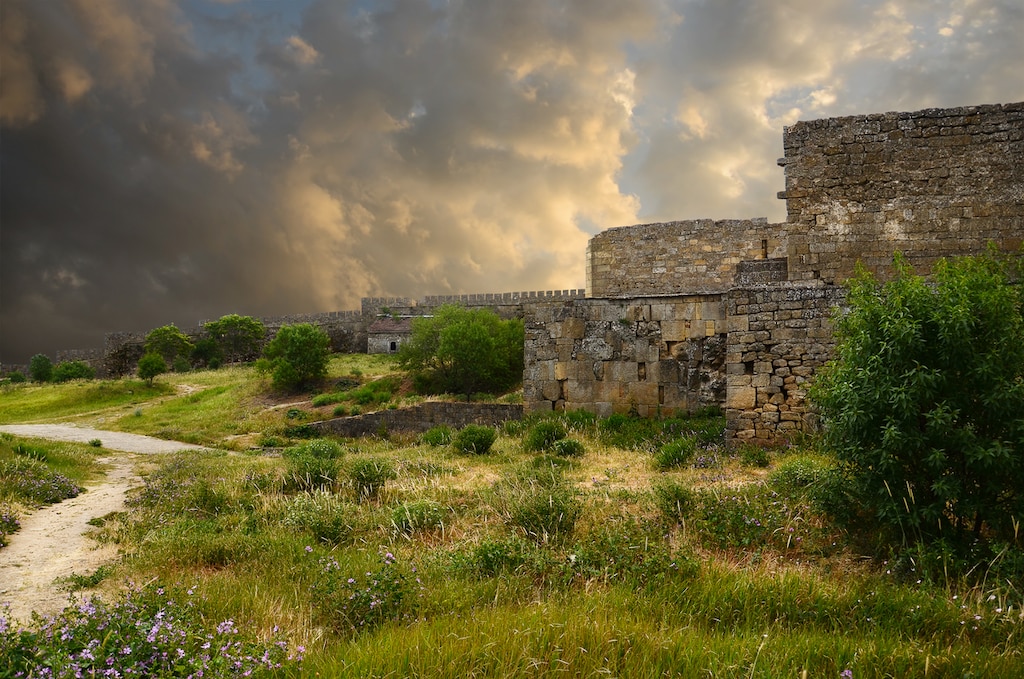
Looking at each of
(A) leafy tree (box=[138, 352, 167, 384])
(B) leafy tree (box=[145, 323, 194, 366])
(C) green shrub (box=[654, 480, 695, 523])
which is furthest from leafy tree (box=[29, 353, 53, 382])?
(C) green shrub (box=[654, 480, 695, 523])

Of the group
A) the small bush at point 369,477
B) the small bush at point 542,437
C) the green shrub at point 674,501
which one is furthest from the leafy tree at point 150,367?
the green shrub at point 674,501

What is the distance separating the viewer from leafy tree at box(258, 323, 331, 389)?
102 ft

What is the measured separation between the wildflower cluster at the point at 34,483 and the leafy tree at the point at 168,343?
40077 mm

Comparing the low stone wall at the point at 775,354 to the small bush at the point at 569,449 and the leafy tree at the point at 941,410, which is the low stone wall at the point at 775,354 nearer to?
the small bush at the point at 569,449

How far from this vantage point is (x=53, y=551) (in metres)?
6.69

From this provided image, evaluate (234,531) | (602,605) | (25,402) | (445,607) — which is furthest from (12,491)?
(25,402)

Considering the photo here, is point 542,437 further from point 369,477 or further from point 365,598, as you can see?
point 365,598

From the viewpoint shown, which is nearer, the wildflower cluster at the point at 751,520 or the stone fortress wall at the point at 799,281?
the wildflower cluster at the point at 751,520

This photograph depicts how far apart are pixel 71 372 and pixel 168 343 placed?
291 inches

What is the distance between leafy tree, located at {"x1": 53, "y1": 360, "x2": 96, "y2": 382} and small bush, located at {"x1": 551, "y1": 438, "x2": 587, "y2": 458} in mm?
48812

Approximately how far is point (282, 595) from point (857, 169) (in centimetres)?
1220

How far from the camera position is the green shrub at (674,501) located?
20.7ft

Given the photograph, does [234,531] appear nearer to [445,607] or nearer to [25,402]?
[445,607]

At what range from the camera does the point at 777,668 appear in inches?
133
